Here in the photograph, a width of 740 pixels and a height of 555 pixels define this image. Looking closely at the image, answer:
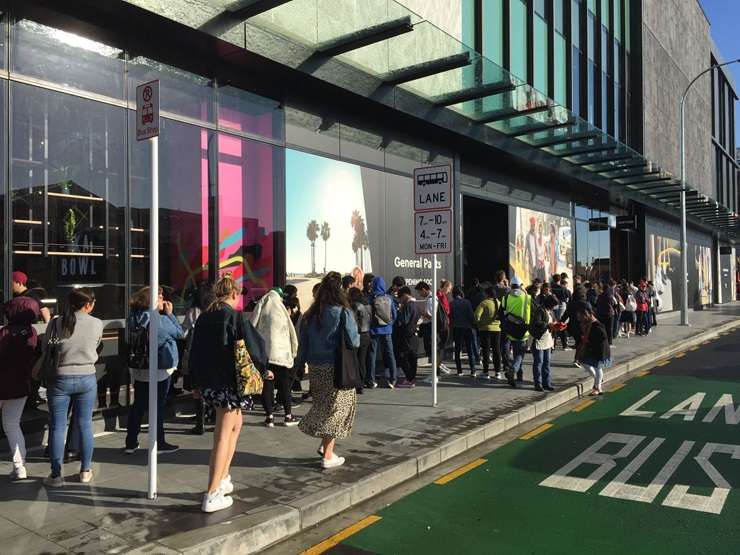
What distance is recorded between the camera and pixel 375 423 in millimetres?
6988

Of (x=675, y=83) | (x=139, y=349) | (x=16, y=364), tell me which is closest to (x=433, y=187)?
(x=139, y=349)

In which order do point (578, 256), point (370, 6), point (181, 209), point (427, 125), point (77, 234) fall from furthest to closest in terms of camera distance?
point (578, 256)
point (427, 125)
point (370, 6)
point (181, 209)
point (77, 234)

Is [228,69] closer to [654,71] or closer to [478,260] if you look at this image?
[478,260]

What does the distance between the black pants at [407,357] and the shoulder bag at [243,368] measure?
18.1 feet

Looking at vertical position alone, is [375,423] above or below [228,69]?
below

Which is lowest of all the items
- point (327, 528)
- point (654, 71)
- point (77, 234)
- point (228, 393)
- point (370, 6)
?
point (327, 528)

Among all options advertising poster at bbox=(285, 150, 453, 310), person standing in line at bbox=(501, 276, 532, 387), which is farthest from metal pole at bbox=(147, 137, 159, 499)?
person standing in line at bbox=(501, 276, 532, 387)

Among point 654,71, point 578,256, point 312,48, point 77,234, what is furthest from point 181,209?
point 654,71

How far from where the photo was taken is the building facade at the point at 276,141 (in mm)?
6703

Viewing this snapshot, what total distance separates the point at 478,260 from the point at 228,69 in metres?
10.0

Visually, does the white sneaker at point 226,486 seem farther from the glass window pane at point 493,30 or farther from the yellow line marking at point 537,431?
the glass window pane at point 493,30

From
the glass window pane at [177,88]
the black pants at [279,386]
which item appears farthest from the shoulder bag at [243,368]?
the glass window pane at [177,88]

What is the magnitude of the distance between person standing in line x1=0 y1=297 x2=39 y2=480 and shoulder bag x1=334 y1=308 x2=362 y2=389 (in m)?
2.69

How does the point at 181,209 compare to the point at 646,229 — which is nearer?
the point at 181,209
